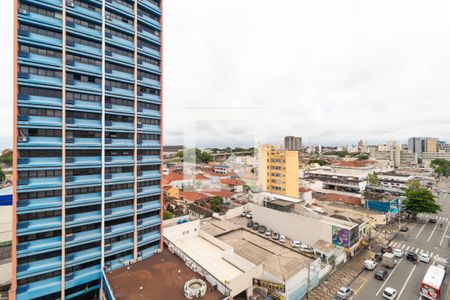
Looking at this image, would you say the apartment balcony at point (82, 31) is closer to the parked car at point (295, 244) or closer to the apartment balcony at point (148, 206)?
the apartment balcony at point (148, 206)

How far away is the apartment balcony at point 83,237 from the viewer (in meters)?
20.6

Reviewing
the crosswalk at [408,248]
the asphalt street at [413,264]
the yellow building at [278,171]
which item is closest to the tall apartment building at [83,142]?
the asphalt street at [413,264]

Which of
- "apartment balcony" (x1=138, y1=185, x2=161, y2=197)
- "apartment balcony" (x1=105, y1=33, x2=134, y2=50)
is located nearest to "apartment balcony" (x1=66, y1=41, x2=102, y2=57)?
"apartment balcony" (x1=105, y1=33, x2=134, y2=50)

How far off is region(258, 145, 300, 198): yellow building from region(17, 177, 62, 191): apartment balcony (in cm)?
4795

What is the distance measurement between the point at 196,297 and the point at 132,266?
958 cm

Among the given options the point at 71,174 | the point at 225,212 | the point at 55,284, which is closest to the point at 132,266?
the point at 55,284

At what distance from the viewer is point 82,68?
71.4 ft

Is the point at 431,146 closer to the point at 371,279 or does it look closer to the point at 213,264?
the point at 371,279

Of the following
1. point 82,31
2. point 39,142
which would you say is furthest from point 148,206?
point 82,31

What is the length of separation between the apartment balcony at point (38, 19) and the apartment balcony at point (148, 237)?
79.7 feet

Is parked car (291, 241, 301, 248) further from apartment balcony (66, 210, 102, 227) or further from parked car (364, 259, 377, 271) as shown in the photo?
apartment balcony (66, 210, 102, 227)

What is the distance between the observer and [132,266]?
23391 mm

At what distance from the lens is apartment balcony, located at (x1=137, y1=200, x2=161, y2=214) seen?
25.4m

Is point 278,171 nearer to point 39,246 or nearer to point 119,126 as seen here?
point 119,126
